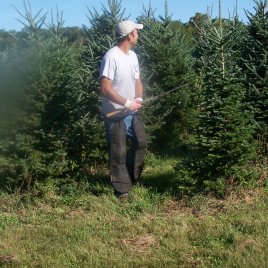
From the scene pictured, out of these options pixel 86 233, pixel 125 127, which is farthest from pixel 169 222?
pixel 125 127

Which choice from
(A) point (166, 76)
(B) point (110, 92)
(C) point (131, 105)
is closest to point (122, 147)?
(C) point (131, 105)

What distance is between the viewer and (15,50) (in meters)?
6.45

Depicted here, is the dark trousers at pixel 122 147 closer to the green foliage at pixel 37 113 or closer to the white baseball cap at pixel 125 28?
the green foliage at pixel 37 113

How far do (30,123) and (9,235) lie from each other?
63.4 inches

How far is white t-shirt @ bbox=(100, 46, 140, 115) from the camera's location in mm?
5637

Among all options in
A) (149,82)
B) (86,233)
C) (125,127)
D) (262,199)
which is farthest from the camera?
(149,82)

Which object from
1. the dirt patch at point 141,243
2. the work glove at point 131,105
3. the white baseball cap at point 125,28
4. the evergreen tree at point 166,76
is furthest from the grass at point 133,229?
the evergreen tree at point 166,76

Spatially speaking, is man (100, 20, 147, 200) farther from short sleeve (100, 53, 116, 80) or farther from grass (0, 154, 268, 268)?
grass (0, 154, 268, 268)

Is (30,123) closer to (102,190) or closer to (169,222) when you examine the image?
(102,190)

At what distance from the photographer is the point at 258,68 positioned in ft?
21.5

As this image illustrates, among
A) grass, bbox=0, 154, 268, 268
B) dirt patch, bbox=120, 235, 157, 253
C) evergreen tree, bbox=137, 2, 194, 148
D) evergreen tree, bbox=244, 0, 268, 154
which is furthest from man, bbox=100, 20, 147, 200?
evergreen tree, bbox=137, 2, 194, 148

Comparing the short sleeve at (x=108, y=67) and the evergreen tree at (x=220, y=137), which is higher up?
the short sleeve at (x=108, y=67)

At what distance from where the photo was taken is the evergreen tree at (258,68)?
21.1 feet

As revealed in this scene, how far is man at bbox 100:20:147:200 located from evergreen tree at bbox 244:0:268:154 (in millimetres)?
1512
